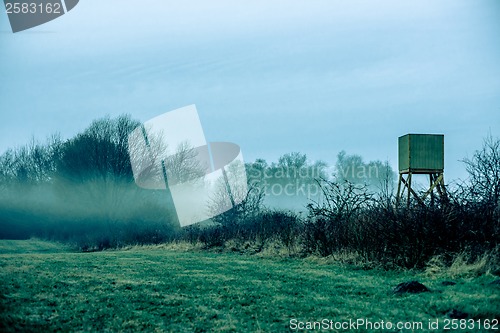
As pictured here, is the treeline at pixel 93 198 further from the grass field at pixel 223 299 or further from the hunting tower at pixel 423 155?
the grass field at pixel 223 299

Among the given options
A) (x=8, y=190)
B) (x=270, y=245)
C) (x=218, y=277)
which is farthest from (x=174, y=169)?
(x=218, y=277)

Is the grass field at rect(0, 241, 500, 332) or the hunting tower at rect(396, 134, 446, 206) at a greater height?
the hunting tower at rect(396, 134, 446, 206)

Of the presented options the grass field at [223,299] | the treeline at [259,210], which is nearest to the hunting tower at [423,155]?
the treeline at [259,210]

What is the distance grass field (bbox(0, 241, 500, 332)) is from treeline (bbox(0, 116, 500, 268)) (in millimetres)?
1145

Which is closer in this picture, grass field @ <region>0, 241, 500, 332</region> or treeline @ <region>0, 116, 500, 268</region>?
grass field @ <region>0, 241, 500, 332</region>

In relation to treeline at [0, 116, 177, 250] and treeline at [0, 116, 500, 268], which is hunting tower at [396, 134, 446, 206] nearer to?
treeline at [0, 116, 500, 268]

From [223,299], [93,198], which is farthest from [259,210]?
[93,198]

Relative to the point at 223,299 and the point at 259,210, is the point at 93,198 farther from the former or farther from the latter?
the point at 223,299

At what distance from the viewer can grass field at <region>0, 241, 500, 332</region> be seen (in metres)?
5.13

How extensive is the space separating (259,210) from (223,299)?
1465 cm

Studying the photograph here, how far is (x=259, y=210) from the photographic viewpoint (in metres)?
21.2

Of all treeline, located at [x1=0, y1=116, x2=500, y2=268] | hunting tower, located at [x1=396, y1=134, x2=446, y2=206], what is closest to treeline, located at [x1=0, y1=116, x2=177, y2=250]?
treeline, located at [x1=0, y1=116, x2=500, y2=268]

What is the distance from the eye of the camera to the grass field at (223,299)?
513 cm

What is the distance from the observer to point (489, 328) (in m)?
4.51
